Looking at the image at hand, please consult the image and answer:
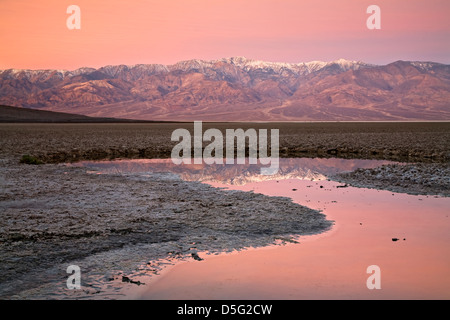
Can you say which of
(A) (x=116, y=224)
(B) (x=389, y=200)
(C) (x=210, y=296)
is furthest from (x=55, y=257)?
(B) (x=389, y=200)

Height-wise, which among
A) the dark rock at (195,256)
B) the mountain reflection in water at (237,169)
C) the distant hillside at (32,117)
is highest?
the distant hillside at (32,117)

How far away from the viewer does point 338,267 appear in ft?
23.4

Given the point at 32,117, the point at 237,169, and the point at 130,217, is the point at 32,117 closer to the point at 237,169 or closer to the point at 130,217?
the point at 237,169

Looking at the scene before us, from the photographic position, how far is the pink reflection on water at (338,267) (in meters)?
6.16

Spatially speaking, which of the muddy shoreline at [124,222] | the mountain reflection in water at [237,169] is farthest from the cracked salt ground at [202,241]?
the mountain reflection in water at [237,169]

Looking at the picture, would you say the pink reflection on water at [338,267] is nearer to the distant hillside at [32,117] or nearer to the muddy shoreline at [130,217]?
the muddy shoreline at [130,217]

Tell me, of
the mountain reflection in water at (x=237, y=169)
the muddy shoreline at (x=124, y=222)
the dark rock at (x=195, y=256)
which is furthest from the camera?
the mountain reflection in water at (x=237, y=169)

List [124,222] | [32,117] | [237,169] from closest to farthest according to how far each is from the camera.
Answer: [124,222] → [237,169] → [32,117]

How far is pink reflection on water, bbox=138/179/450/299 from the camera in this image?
20.2 feet

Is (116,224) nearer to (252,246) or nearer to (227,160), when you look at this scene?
(252,246)

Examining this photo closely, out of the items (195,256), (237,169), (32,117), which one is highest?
(32,117)

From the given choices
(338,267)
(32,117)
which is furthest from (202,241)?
(32,117)

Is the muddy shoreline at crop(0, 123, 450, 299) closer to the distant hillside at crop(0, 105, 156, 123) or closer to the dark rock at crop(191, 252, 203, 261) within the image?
the dark rock at crop(191, 252, 203, 261)
